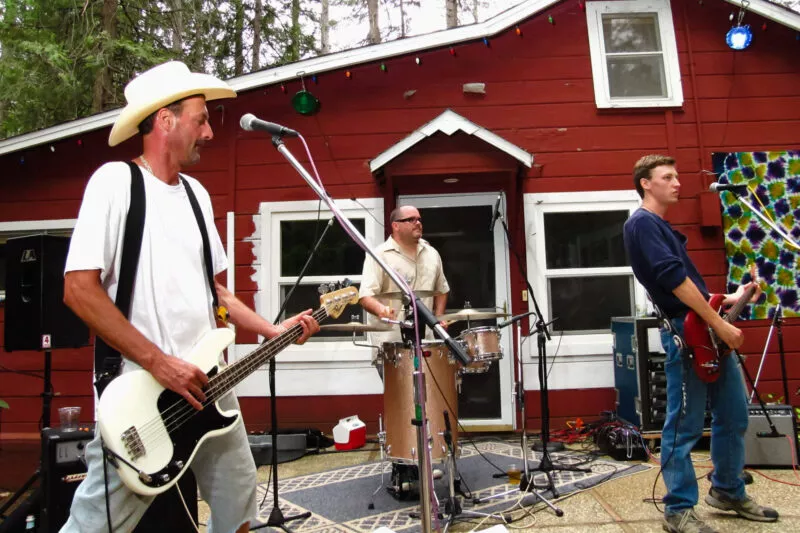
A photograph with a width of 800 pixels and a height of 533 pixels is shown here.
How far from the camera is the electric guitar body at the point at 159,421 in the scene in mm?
1694

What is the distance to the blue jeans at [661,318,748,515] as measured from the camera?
279cm

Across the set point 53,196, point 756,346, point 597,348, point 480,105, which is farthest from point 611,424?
point 53,196

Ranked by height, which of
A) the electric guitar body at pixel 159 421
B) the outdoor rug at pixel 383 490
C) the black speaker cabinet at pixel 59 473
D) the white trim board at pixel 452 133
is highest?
the white trim board at pixel 452 133

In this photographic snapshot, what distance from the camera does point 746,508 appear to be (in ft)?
9.76

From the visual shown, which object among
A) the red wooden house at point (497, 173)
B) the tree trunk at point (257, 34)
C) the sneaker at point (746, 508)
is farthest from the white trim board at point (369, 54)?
the tree trunk at point (257, 34)

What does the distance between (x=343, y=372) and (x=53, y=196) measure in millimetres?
3765

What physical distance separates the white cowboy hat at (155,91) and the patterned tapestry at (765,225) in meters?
5.51

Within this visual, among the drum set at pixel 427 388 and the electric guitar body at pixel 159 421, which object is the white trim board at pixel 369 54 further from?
the electric guitar body at pixel 159 421

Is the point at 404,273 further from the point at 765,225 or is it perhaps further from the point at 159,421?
the point at 765,225

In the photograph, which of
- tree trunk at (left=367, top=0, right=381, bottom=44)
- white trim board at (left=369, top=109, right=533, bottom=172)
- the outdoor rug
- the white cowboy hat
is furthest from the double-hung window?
tree trunk at (left=367, top=0, right=381, bottom=44)

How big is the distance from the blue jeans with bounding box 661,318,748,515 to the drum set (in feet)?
3.54

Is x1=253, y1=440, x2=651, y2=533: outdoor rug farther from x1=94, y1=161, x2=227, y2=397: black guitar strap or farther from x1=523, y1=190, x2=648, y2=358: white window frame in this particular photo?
x1=94, y1=161, x2=227, y2=397: black guitar strap

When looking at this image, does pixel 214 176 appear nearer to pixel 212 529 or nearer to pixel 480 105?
pixel 480 105

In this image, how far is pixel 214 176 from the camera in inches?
238
